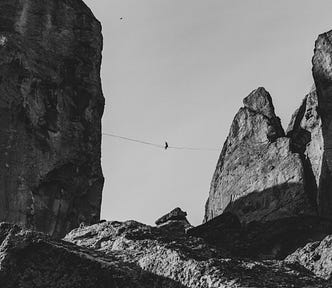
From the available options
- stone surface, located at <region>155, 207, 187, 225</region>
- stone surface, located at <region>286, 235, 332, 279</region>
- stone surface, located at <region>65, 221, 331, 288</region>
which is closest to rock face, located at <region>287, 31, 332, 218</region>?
stone surface, located at <region>155, 207, 187, 225</region>

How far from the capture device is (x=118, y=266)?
8.73 metres

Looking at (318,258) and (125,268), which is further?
(318,258)

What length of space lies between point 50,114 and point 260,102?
40.2 ft

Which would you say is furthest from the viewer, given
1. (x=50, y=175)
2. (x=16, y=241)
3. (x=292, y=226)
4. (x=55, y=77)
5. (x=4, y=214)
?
(x=55, y=77)

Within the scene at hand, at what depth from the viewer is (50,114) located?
32375 mm

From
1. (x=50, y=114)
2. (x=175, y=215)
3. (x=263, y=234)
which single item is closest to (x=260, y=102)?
(x=175, y=215)

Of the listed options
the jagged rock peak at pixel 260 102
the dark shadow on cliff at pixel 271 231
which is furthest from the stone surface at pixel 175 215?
the jagged rock peak at pixel 260 102

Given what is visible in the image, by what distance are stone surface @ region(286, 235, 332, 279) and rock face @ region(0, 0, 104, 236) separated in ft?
62.0

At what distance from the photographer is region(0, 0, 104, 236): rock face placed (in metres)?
30.0

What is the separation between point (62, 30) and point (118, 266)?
90.1ft

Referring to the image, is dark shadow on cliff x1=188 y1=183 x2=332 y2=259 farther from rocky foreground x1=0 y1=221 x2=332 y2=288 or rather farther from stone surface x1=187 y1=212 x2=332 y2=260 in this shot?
rocky foreground x1=0 y1=221 x2=332 y2=288

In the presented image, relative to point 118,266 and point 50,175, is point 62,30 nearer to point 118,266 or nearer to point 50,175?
point 50,175

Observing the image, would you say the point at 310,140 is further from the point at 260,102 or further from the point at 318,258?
the point at 318,258

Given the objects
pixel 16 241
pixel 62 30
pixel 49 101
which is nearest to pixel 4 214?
pixel 49 101
